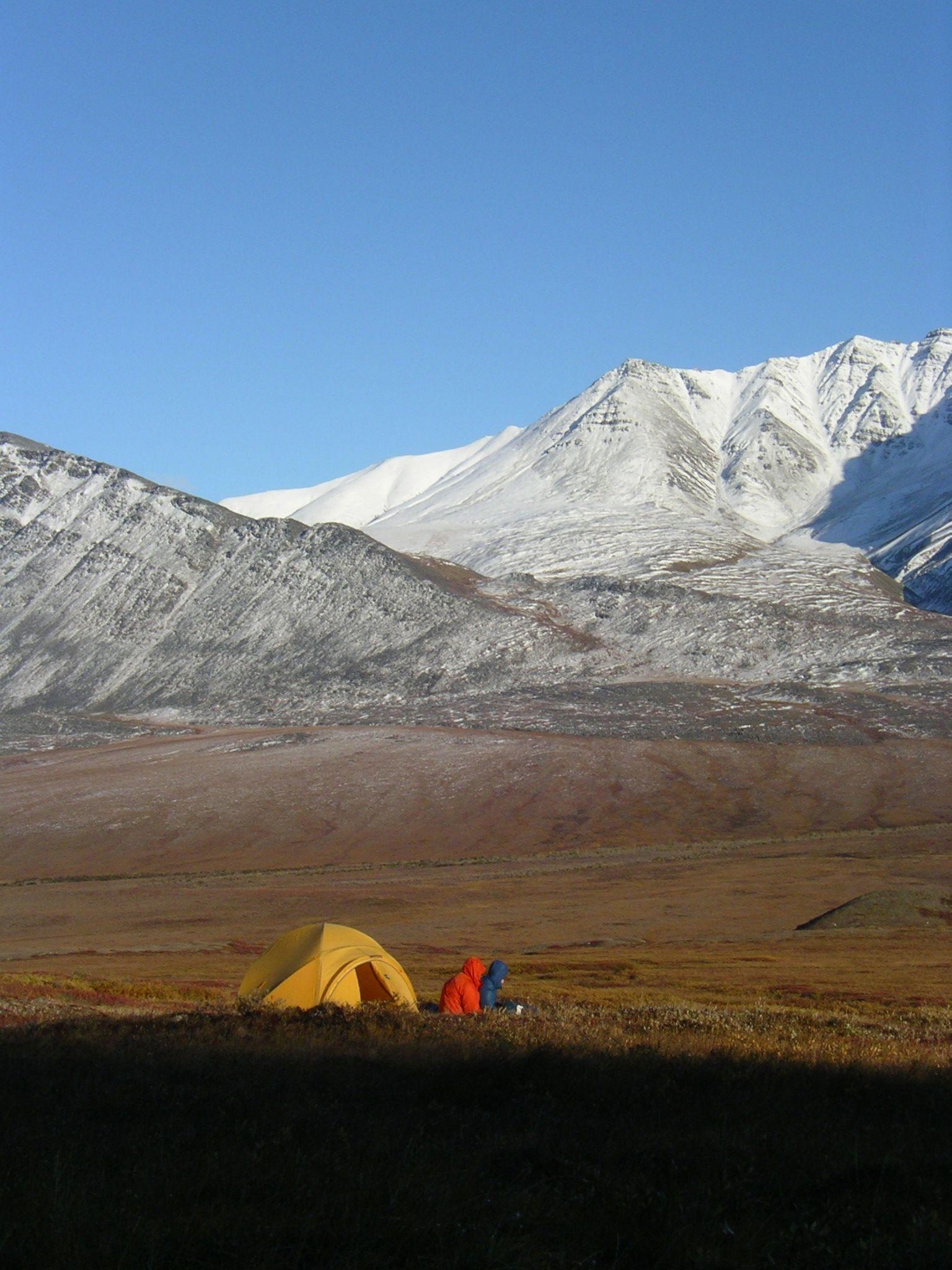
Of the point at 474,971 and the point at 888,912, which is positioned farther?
the point at 888,912

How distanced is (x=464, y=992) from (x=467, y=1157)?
13419 millimetres

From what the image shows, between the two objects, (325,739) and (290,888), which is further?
(325,739)

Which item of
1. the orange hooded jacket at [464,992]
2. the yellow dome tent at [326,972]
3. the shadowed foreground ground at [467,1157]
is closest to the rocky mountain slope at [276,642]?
the yellow dome tent at [326,972]

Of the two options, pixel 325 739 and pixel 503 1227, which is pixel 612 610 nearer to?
pixel 325 739

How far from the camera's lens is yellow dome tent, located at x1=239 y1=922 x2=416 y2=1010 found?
21.6 metres

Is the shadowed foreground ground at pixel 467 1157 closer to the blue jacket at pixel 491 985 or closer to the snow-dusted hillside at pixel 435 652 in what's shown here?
the blue jacket at pixel 491 985

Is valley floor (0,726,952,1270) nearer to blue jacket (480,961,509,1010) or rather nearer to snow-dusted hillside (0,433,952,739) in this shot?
blue jacket (480,961,509,1010)

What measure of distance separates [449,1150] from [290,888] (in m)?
62.5

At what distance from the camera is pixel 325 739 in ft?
425

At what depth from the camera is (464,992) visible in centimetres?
2164

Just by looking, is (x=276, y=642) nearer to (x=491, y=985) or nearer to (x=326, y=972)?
(x=326, y=972)

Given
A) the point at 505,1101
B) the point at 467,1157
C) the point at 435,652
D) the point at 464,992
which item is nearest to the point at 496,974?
the point at 464,992

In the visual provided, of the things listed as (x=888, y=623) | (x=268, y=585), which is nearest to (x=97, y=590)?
(x=268, y=585)

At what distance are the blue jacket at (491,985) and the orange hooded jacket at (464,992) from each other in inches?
3.4
